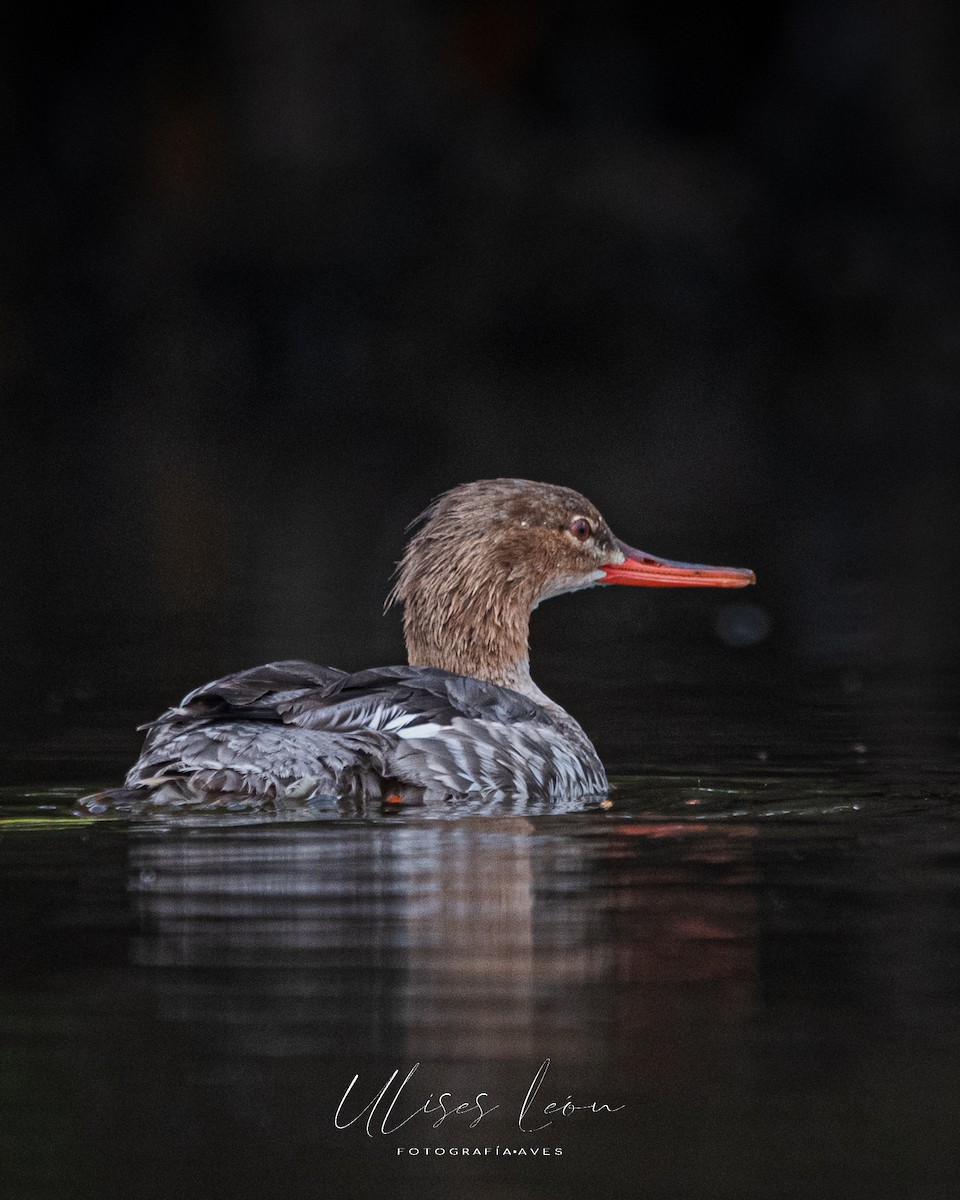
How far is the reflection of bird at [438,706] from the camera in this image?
280 inches

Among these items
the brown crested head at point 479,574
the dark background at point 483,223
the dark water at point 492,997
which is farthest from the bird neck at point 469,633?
the dark background at point 483,223

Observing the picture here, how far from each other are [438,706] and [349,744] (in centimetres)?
39

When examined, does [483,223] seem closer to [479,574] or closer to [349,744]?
[479,574]

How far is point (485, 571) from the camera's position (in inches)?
339

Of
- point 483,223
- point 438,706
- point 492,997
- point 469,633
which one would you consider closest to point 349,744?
point 438,706

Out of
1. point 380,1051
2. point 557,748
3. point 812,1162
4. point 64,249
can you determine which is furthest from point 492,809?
point 64,249

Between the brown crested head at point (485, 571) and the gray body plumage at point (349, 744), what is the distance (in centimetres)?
77

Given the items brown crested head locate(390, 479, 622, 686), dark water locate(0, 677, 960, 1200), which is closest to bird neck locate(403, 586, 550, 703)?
brown crested head locate(390, 479, 622, 686)

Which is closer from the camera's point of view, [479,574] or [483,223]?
[479,574]

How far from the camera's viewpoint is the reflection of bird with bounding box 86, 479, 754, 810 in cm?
711

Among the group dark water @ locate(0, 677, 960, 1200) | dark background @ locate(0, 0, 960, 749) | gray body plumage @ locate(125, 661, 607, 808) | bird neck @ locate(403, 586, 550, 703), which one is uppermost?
dark background @ locate(0, 0, 960, 749)

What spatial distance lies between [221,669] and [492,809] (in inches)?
133

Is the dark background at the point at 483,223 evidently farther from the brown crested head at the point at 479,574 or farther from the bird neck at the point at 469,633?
the bird neck at the point at 469,633

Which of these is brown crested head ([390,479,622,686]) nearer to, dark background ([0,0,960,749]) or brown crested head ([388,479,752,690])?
brown crested head ([388,479,752,690])
